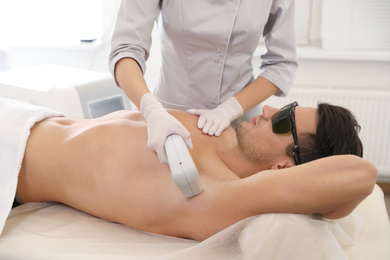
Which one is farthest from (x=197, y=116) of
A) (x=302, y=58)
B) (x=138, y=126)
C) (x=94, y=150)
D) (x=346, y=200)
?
(x=302, y=58)

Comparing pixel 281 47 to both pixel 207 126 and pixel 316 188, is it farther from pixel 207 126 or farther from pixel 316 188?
pixel 316 188

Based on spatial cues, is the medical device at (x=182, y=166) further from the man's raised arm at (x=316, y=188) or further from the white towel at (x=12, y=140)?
the white towel at (x=12, y=140)

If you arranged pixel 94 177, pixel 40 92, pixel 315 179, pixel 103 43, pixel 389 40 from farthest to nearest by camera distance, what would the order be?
pixel 103 43 → pixel 389 40 → pixel 40 92 → pixel 94 177 → pixel 315 179

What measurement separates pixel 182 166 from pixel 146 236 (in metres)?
0.31

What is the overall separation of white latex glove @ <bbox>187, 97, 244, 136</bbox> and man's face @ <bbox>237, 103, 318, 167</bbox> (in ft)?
0.24

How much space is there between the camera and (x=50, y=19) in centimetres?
326

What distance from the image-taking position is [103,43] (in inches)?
135

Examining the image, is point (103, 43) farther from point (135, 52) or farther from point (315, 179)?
point (315, 179)

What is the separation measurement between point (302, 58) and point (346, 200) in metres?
2.07

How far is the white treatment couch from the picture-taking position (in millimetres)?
1135

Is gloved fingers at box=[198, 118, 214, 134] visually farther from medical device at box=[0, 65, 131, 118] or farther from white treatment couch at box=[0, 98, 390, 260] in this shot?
medical device at box=[0, 65, 131, 118]

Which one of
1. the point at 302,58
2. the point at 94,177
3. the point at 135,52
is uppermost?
the point at 135,52

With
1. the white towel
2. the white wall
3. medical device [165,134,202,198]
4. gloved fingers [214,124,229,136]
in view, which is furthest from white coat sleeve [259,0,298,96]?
the white wall

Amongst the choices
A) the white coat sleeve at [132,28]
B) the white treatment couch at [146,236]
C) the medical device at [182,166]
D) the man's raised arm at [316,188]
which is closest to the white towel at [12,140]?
the white treatment couch at [146,236]
